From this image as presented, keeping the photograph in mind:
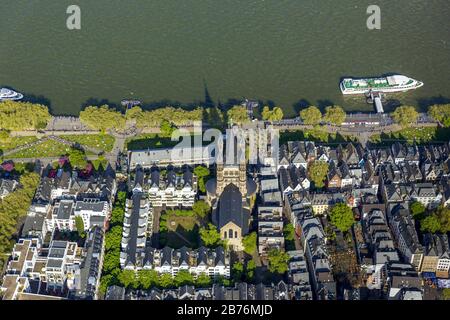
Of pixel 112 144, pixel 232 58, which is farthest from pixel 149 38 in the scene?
pixel 112 144

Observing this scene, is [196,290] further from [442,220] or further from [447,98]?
[447,98]

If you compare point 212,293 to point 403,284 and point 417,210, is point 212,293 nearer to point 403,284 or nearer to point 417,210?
point 403,284

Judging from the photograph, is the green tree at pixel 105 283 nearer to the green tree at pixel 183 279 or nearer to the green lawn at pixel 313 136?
the green tree at pixel 183 279

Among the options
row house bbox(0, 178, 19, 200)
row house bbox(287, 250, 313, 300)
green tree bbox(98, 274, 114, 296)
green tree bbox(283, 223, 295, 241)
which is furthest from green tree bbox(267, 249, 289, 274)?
row house bbox(0, 178, 19, 200)

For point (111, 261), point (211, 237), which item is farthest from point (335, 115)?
point (111, 261)

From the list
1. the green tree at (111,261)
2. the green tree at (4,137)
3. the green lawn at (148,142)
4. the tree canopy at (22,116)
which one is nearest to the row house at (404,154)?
the green lawn at (148,142)

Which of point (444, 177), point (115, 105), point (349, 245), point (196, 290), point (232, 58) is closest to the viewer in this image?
point (196, 290)

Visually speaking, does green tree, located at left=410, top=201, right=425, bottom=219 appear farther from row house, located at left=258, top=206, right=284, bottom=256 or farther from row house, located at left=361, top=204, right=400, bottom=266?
row house, located at left=258, top=206, right=284, bottom=256
